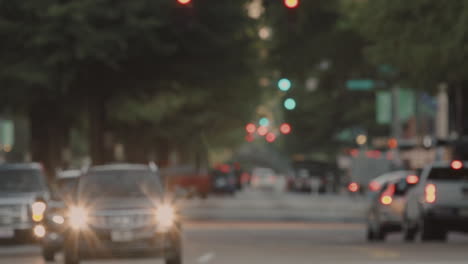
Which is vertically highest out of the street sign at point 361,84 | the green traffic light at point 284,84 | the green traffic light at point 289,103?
the street sign at point 361,84

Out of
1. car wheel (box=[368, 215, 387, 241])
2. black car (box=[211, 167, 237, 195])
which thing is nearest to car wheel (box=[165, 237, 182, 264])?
car wheel (box=[368, 215, 387, 241])

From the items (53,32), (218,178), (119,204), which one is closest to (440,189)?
(119,204)

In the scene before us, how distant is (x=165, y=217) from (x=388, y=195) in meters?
14.9

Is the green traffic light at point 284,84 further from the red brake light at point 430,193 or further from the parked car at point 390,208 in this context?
the red brake light at point 430,193

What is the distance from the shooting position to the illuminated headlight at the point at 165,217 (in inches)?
829

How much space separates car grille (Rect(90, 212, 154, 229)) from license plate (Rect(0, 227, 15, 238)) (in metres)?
6.83

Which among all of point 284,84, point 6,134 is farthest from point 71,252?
point 6,134

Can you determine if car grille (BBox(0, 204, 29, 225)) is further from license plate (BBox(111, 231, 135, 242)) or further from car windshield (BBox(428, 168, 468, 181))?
car windshield (BBox(428, 168, 468, 181))

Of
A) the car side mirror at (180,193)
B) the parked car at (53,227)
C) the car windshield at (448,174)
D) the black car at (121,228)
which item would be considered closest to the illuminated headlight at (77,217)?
the black car at (121,228)

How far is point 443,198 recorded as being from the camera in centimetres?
3138

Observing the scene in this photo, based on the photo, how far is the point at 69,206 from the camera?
21.3 m

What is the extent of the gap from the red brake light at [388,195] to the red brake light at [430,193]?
3.28m

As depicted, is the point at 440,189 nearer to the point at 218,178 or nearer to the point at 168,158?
the point at 168,158

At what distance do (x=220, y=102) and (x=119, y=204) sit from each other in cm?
4878
